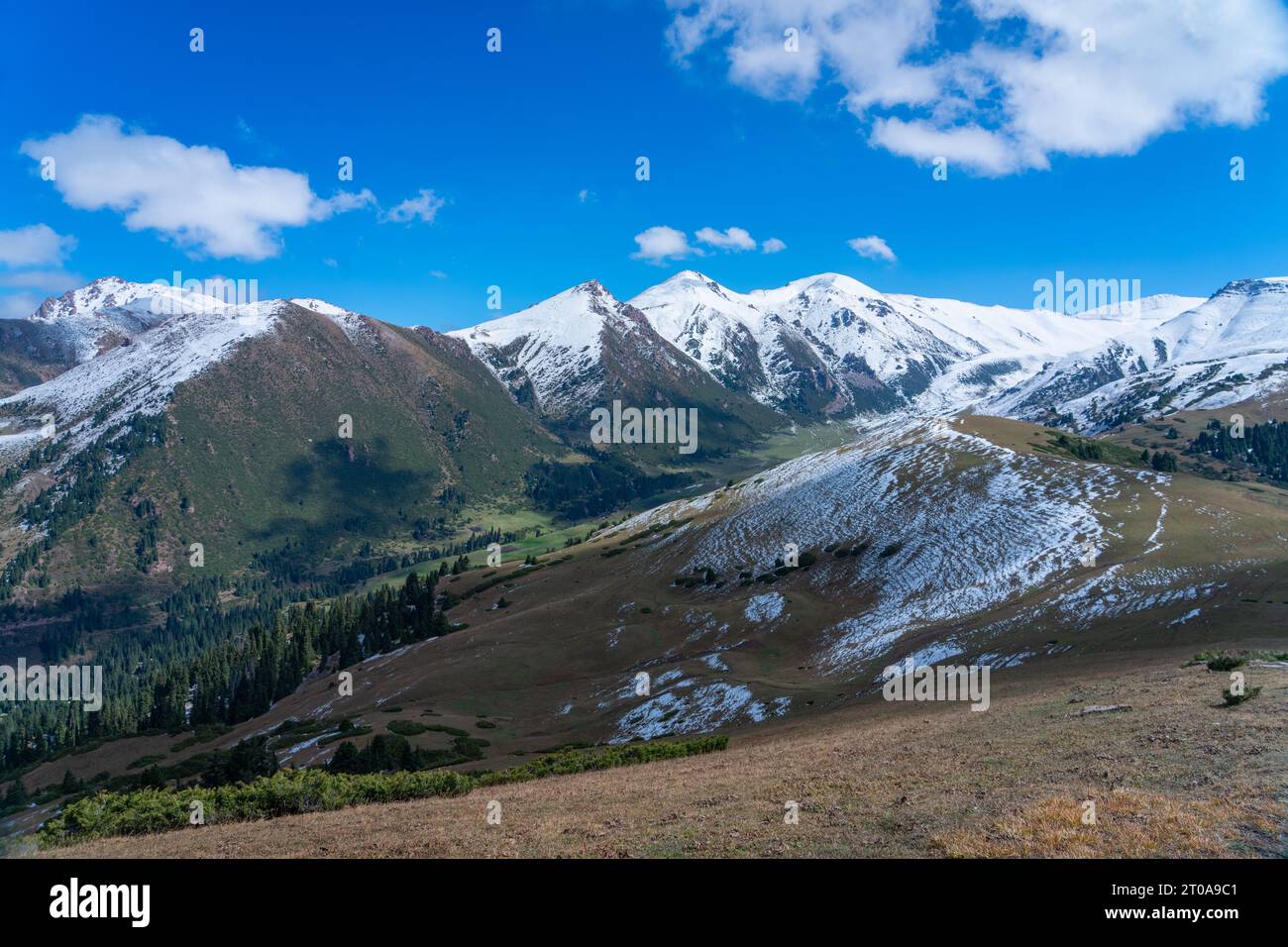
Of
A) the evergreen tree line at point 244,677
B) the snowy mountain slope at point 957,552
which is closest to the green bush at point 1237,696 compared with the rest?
the snowy mountain slope at point 957,552

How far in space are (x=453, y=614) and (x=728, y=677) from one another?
4424 inches

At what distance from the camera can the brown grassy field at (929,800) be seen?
61.5 feet

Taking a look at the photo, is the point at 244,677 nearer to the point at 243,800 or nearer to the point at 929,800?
the point at 243,800

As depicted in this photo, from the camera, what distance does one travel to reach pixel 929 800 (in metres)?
23.8

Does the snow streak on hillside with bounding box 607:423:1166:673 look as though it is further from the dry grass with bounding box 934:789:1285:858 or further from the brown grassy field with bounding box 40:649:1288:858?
the dry grass with bounding box 934:789:1285:858

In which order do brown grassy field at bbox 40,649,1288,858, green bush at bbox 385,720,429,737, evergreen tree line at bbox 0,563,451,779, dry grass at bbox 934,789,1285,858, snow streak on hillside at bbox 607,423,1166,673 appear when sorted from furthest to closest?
evergreen tree line at bbox 0,563,451,779 < snow streak on hillside at bbox 607,423,1166,673 < green bush at bbox 385,720,429,737 < brown grassy field at bbox 40,649,1288,858 < dry grass at bbox 934,789,1285,858

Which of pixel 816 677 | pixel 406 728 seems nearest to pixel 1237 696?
pixel 816 677

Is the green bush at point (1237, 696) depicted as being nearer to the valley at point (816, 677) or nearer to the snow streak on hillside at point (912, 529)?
the valley at point (816, 677)

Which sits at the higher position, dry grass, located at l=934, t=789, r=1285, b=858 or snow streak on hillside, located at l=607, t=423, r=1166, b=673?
snow streak on hillside, located at l=607, t=423, r=1166, b=673

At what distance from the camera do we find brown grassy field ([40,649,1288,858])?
738 inches

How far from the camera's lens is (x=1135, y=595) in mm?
78750

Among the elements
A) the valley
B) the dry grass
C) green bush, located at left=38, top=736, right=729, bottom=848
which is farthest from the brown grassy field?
green bush, located at left=38, top=736, right=729, bottom=848
